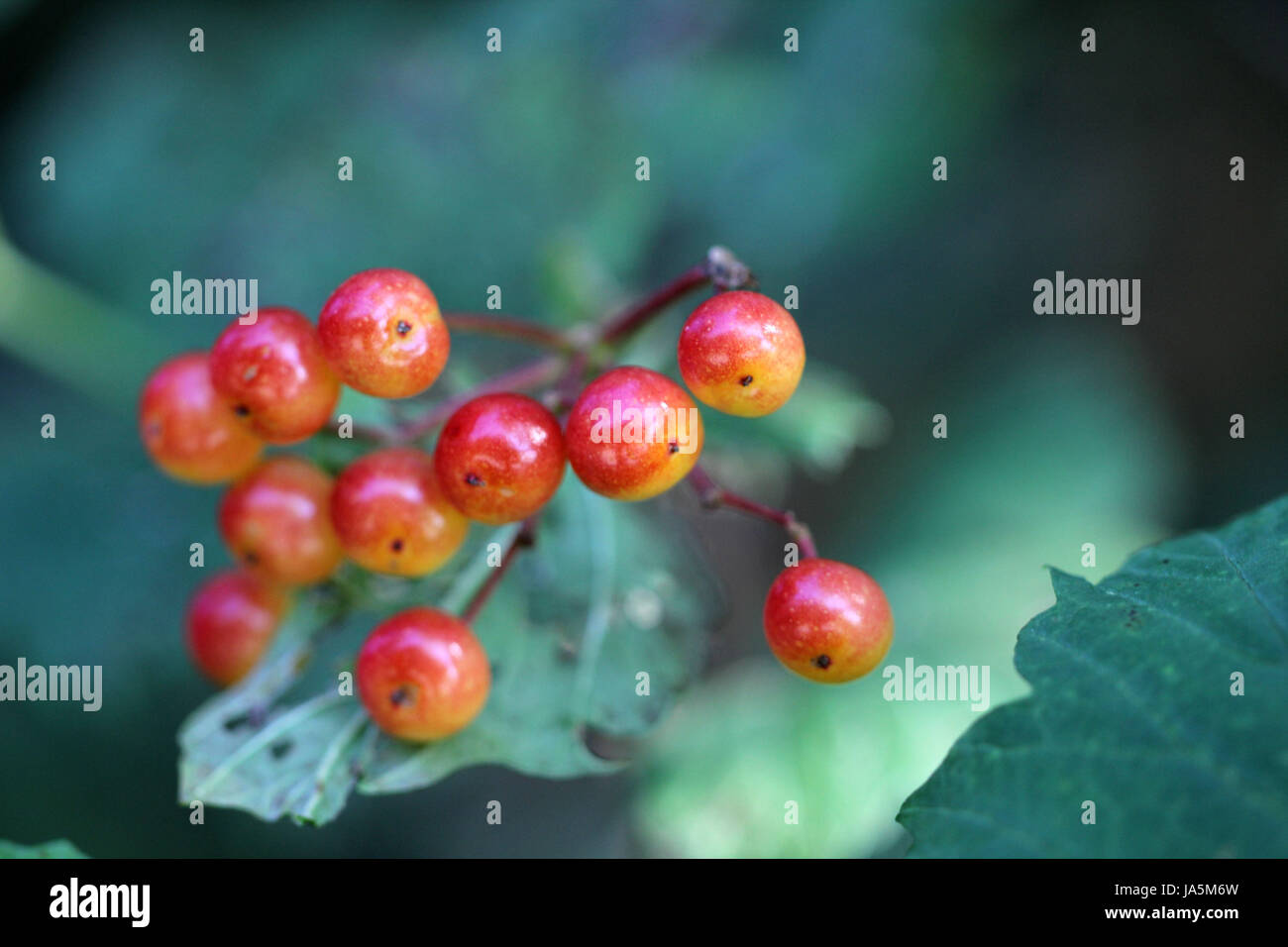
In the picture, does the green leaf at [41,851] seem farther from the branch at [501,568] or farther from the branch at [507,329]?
the branch at [507,329]

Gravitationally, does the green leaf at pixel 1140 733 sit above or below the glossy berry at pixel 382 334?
below

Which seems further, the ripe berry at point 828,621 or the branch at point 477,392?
the branch at point 477,392

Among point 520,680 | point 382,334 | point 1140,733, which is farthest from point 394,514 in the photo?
point 1140,733

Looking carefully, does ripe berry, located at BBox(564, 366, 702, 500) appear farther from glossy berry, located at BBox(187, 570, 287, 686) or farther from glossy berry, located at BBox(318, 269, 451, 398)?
glossy berry, located at BBox(187, 570, 287, 686)

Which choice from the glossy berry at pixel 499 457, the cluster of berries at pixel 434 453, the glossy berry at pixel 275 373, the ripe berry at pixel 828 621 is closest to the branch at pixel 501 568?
the cluster of berries at pixel 434 453

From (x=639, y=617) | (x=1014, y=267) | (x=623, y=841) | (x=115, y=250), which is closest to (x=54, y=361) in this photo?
(x=115, y=250)

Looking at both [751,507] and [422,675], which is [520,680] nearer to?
[422,675]
